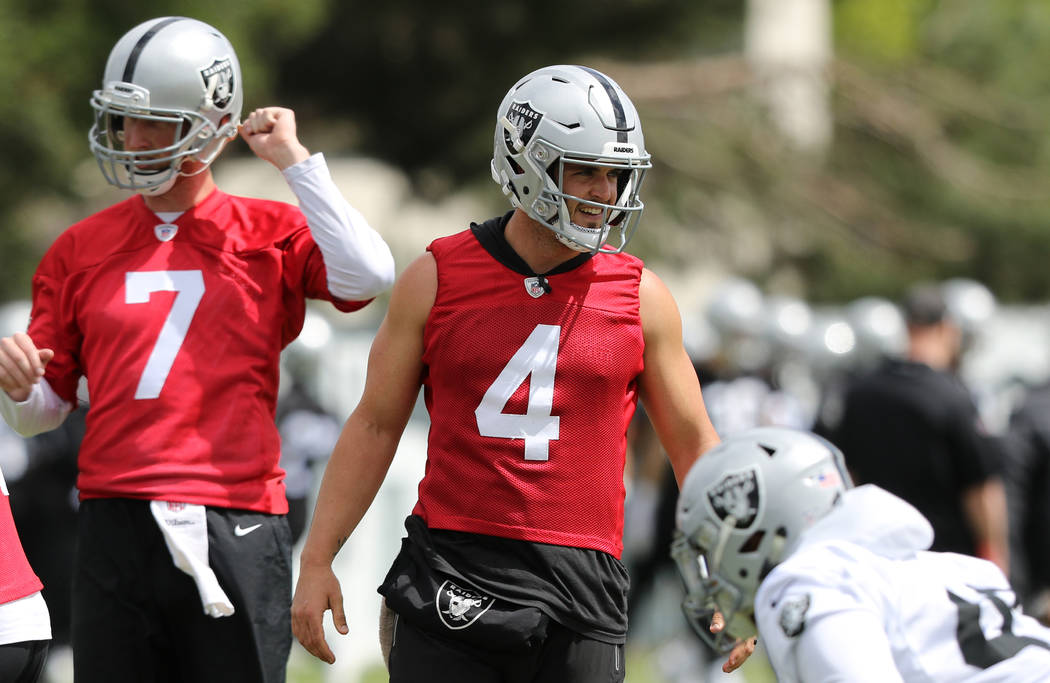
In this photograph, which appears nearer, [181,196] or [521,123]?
[521,123]

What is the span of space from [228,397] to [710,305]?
264 inches

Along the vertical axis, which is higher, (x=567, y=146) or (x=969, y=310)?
(x=567, y=146)

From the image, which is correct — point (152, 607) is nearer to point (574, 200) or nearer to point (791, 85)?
point (574, 200)

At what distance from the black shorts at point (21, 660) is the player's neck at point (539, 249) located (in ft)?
4.86

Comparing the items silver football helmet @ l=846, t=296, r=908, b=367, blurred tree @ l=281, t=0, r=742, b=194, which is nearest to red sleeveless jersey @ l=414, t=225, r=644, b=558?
silver football helmet @ l=846, t=296, r=908, b=367

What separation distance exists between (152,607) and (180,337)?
2.29ft

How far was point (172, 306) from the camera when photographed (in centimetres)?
389

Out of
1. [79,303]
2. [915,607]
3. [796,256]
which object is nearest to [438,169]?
[796,256]

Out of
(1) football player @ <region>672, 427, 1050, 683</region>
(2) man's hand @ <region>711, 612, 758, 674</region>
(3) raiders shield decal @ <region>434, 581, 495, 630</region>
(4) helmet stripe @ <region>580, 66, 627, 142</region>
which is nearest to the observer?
(1) football player @ <region>672, 427, 1050, 683</region>

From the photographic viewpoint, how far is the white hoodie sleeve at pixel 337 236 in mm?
3863

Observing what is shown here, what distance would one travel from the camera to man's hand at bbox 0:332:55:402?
3711mm

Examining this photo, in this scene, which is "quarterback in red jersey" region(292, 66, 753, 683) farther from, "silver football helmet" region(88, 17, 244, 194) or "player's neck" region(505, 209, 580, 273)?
"silver football helmet" region(88, 17, 244, 194)

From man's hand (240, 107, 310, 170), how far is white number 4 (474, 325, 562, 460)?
0.85 meters

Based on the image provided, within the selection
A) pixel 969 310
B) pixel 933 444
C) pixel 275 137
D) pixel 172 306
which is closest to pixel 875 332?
pixel 969 310
